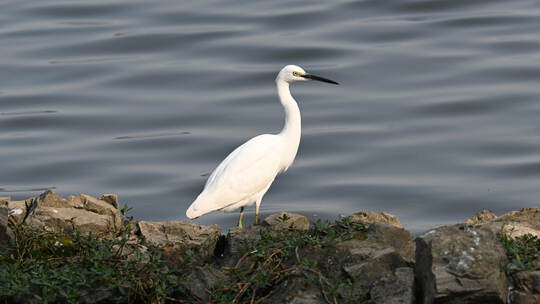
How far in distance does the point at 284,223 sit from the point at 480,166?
23.8 feet

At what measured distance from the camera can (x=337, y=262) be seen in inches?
209

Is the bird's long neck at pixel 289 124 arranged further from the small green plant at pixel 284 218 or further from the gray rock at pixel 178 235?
the small green plant at pixel 284 218

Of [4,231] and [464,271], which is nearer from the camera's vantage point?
[464,271]

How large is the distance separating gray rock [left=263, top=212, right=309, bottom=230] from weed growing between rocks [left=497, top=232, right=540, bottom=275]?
139 cm

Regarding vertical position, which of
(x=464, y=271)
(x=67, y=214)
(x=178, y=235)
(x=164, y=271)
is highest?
(x=464, y=271)

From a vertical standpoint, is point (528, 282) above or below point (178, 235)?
above

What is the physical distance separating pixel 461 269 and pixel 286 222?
70.9 inches

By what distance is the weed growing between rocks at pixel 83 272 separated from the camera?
5246mm

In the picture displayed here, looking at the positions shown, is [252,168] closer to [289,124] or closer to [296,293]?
[289,124]

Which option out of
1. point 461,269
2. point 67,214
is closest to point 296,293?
point 461,269

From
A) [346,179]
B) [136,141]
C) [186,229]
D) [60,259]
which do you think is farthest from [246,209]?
[60,259]

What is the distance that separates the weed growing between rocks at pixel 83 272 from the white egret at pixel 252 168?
179cm

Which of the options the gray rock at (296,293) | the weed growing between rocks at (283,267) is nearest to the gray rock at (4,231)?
the weed growing between rocks at (283,267)

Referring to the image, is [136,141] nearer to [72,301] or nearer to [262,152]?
[262,152]
